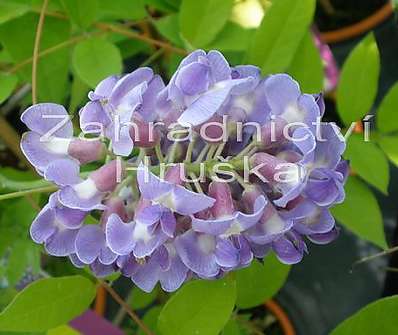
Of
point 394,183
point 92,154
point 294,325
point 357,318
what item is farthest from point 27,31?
point 394,183

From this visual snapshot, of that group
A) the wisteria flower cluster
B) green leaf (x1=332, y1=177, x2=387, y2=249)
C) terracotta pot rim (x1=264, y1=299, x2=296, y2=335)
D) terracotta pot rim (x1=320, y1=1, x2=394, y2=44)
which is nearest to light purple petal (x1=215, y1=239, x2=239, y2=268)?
the wisteria flower cluster

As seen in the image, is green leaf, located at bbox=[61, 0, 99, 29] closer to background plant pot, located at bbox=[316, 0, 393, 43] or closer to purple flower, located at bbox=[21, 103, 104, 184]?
purple flower, located at bbox=[21, 103, 104, 184]

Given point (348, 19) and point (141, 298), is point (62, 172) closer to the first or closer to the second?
point (141, 298)

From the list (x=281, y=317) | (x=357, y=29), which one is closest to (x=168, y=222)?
(x=281, y=317)

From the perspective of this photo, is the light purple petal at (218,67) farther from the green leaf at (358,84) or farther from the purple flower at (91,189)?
the green leaf at (358,84)

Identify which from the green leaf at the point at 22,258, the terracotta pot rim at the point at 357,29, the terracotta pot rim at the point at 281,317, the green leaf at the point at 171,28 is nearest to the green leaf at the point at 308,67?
the green leaf at the point at 171,28

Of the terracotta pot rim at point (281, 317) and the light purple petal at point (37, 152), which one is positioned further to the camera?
the terracotta pot rim at point (281, 317)

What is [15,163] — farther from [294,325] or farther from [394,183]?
[394,183]
